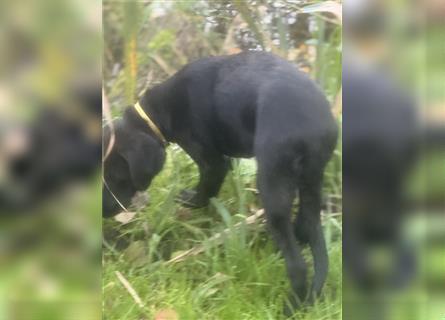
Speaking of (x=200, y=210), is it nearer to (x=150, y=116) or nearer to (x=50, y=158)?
(x=150, y=116)

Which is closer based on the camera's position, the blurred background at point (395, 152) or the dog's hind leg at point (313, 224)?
the blurred background at point (395, 152)

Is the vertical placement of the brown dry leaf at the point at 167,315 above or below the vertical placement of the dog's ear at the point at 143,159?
below

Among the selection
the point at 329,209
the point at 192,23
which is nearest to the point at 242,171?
the point at 329,209

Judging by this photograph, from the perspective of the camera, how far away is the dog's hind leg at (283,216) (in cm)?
137

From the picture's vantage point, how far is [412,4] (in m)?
1.21

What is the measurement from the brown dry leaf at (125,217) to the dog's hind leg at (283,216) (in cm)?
29

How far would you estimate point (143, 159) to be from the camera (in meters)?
1.45

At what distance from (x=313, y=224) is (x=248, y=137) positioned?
226mm

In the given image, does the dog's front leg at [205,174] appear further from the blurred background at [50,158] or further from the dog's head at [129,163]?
the blurred background at [50,158]

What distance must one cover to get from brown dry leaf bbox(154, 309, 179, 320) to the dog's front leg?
24 cm

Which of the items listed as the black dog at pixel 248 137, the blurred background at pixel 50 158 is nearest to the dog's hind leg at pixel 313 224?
the black dog at pixel 248 137

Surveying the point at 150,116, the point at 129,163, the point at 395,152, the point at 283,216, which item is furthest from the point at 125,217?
the point at 395,152

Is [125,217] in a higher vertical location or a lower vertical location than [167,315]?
higher

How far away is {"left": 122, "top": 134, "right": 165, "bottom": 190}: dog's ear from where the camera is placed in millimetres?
1441
